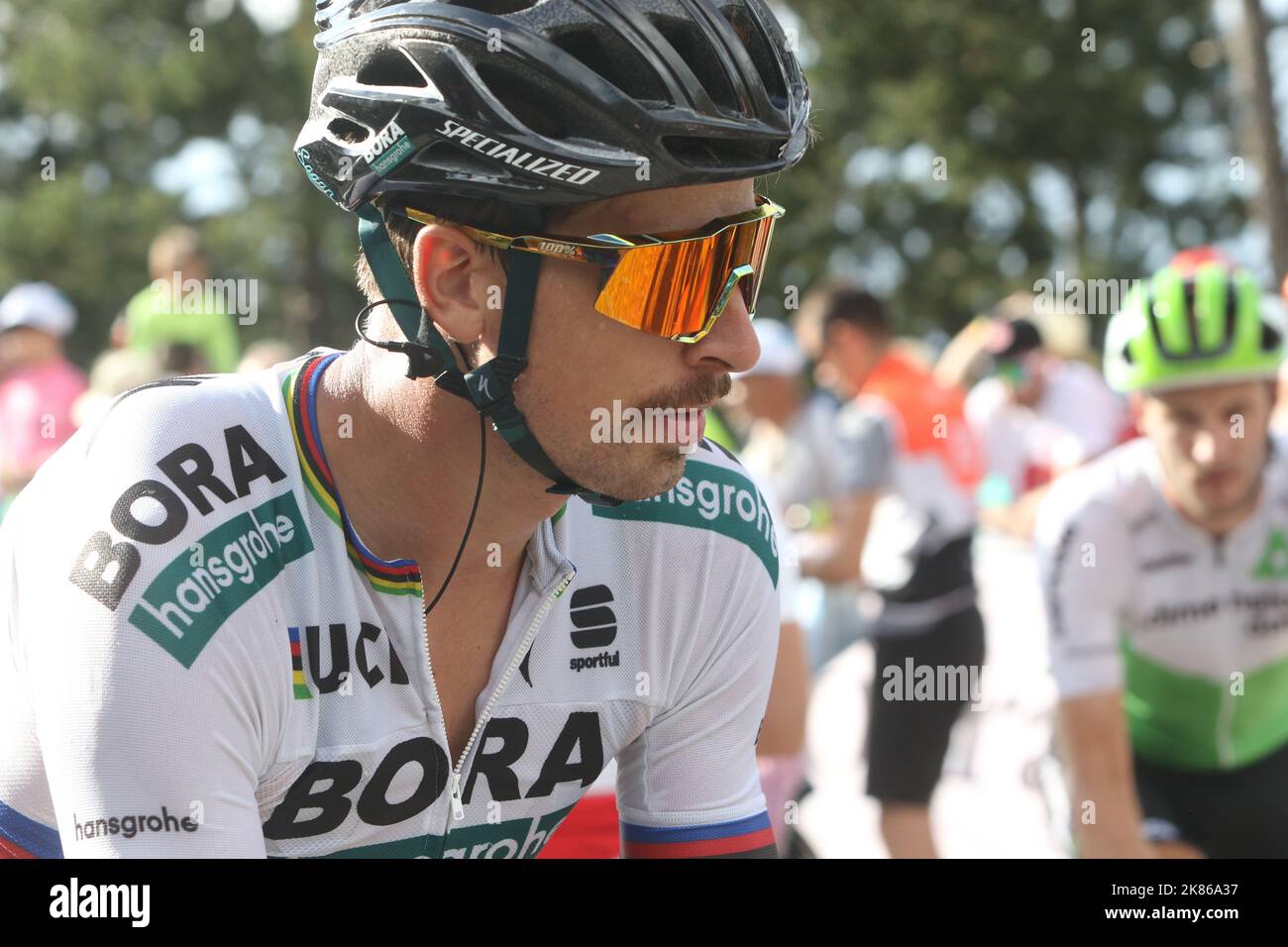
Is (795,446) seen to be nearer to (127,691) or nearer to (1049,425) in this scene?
(1049,425)


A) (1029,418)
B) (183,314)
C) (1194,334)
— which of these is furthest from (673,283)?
(1029,418)

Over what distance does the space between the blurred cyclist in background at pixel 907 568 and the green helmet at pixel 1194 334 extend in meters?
2.38

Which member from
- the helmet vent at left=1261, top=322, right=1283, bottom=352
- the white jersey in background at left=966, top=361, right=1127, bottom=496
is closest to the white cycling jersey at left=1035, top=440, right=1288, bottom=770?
the helmet vent at left=1261, top=322, right=1283, bottom=352

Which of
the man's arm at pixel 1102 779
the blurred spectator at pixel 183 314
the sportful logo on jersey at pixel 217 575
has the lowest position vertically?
the man's arm at pixel 1102 779

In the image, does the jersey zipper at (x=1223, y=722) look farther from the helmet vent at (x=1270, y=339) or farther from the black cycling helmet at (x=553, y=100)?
the black cycling helmet at (x=553, y=100)

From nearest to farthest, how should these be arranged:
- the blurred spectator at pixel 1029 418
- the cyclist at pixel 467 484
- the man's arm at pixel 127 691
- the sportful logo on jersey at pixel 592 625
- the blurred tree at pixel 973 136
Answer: the man's arm at pixel 127 691, the cyclist at pixel 467 484, the sportful logo on jersey at pixel 592 625, the blurred spectator at pixel 1029 418, the blurred tree at pixel 973 136

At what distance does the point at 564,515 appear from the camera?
2635 millimetres

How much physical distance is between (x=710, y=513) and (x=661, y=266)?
19.8 inches

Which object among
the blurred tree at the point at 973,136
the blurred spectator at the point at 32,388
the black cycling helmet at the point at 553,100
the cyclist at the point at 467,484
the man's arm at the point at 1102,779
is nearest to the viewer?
the cyclist at the point at 467,484

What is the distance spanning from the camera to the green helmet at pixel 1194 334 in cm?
429

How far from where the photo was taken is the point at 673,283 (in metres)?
2.34

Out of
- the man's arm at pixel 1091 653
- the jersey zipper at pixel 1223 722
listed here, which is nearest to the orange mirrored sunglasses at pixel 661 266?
the man's arm at pixel 1091 653
